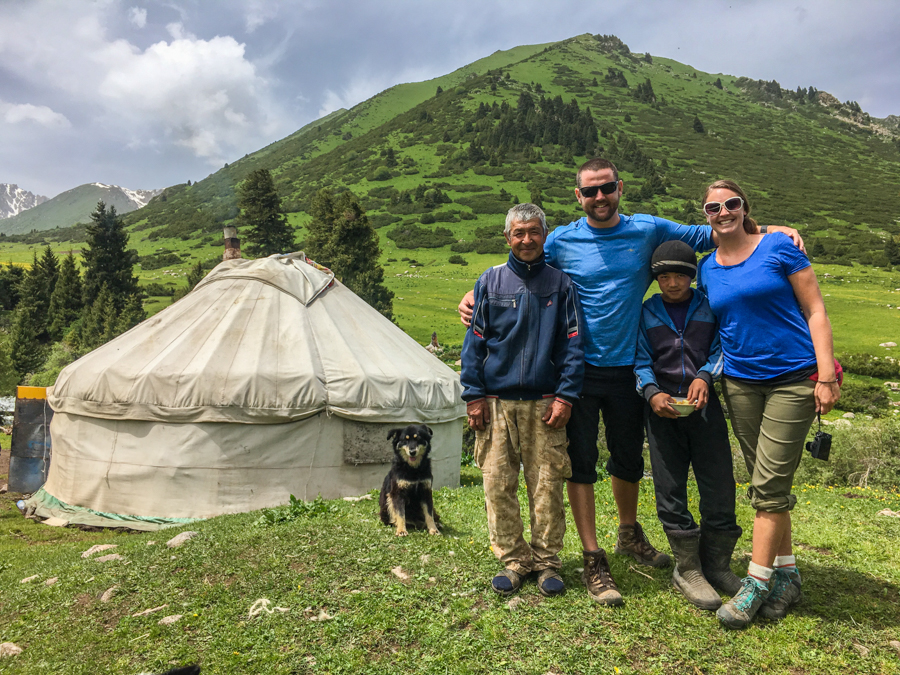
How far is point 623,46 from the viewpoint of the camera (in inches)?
7362

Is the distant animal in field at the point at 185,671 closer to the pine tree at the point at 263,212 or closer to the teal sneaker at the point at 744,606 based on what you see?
the teal sneaker at the point at 744,606

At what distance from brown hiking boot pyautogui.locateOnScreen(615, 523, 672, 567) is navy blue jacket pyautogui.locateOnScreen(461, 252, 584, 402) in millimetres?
1352

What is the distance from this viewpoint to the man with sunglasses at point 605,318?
10.6ft

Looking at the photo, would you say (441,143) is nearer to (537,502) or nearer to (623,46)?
(537,502)

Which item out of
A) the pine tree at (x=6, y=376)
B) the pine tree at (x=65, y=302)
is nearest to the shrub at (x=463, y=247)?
the pine tree at (x=65, y=302)

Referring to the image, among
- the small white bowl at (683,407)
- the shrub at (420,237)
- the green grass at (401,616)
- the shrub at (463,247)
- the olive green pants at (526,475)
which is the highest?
the shrub at (420,237)

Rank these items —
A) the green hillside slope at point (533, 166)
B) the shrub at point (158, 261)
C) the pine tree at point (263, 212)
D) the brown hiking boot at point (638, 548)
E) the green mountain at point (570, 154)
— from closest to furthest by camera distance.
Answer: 1. the brown hiking boot at point (638, 548)
2. the pine tree at point (263, 212)
3. the green hillside slope at point (533, 166)
4. the shrub at point (158, 261)
5. the green mountain at point (570, 154)

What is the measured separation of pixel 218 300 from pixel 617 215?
8.01m

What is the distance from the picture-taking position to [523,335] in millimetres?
3221

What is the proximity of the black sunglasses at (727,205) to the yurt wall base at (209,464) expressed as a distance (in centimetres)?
628

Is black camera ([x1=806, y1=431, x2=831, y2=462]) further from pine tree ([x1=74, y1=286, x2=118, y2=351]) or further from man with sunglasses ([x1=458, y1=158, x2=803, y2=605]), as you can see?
pine tree ([x1=74, y1=286, x2=118, y2=351])

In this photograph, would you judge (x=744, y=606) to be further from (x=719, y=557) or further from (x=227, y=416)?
(x=227, y=416)

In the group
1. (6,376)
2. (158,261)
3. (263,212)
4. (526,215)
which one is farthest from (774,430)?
(158,261)

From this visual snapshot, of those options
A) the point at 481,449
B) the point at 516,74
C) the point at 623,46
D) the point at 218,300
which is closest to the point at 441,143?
the point at 516,74
